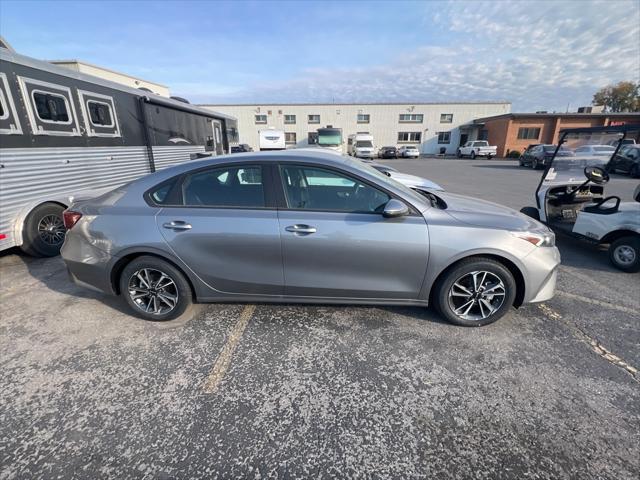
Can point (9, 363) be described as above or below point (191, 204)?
below

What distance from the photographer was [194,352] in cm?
259

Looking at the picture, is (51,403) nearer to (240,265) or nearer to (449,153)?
(240,265)

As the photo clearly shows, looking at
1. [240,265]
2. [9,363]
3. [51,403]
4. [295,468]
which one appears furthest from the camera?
[240,265]

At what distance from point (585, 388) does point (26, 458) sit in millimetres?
3687

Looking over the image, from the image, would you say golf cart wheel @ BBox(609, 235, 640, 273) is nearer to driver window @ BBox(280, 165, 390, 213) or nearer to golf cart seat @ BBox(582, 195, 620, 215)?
golf cart seat @ BBox(582, 195, 620, 215)

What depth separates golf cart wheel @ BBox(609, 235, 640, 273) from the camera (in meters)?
4.06

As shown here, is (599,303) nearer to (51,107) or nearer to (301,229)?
(301,229)

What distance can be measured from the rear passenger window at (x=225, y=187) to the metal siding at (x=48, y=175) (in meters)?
3.18

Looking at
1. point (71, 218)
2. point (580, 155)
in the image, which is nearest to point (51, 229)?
point (71, 218)

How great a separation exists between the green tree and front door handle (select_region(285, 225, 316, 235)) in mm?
72326

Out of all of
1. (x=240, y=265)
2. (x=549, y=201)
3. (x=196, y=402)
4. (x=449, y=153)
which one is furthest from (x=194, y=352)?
(x=449, y=153)

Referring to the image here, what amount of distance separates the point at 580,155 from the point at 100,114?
28.0 ft

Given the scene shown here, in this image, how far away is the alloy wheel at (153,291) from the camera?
116 inches

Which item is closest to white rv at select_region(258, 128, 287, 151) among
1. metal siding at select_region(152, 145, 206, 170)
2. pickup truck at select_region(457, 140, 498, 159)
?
metal siding at select_region(152, 145, 206, 170)
